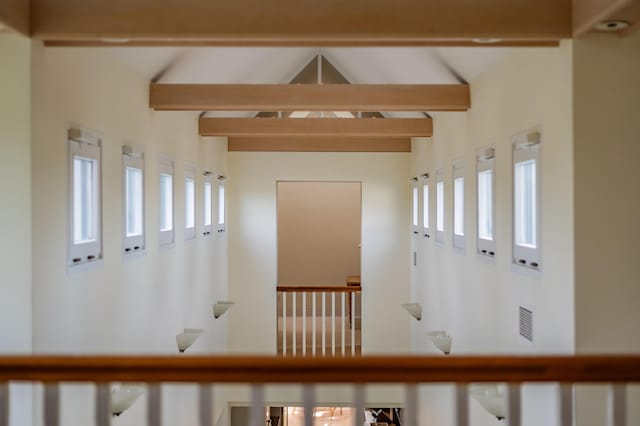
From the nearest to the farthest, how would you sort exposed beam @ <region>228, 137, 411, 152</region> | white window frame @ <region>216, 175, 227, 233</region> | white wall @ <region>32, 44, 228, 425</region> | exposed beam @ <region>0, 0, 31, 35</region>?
1. exposed beam @ <region>0, 0, 31, 35</region>
2. white wall @ <region>32, 44, 228, 425</region>
3. white window frame @ <region>216, 175, 227, 233</region>
4. exposed beam @ <region>228, 137, 411, 152</region>

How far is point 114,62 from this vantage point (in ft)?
13.9

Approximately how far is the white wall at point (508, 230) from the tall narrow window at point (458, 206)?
0.10 metres

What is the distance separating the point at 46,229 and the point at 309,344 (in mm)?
6034

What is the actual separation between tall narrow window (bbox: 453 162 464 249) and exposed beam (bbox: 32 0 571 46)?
2.59 m

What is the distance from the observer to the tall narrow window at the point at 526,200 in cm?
364

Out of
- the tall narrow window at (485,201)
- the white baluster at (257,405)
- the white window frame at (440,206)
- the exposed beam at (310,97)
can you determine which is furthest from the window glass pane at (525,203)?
the white baluster at (257,405)

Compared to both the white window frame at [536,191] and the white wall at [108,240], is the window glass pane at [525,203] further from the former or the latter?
the white wall at [108,240]

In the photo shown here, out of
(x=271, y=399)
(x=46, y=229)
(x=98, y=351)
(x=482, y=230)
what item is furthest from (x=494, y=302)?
(x=271, y=399)

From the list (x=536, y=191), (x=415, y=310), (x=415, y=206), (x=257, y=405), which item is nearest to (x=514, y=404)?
(x=257, y=405)

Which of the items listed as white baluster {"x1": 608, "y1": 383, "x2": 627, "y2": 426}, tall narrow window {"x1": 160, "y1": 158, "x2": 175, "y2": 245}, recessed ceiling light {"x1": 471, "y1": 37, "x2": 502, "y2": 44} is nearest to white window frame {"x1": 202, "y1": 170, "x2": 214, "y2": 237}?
tall narrow window {"x1": 160, "y1": 158, "x2": 175, "y2": 245}

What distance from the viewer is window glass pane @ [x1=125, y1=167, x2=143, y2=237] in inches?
183

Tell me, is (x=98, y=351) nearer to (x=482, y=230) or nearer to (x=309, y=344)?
(x=482, y=230)

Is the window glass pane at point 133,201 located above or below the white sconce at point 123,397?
above

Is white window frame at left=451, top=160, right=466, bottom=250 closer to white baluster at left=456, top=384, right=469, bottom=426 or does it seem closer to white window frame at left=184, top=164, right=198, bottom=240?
white window frame at left=184, top=164, right=198, bottom=240
